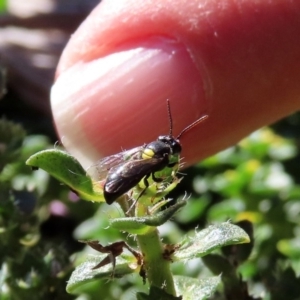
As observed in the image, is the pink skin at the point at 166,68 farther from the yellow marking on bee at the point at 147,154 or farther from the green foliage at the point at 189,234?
the yellow marking on bee at the point at 147,154

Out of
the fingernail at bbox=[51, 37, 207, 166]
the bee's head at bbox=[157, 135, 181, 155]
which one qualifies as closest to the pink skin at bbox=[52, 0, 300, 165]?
the fingernail at bbox=[51, 37, 207, 166]

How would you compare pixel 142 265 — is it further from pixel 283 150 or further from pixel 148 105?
pixel 283 150

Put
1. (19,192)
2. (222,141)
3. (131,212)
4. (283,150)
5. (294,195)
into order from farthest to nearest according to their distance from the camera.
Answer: (283,150) < (294,195) < (222,141) < (19,192) < (131,212)

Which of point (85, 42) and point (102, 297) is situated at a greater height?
point (85, 42)

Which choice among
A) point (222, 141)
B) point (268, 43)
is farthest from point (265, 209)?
point (268, 43)

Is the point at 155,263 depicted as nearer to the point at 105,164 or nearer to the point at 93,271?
the point at 93,271

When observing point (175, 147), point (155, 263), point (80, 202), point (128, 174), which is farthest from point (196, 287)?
point (80, 202)
